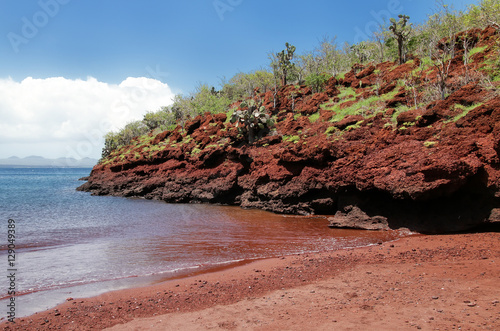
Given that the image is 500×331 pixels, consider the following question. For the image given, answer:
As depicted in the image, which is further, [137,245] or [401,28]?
[401,28]

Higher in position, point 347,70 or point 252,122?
point 347,70

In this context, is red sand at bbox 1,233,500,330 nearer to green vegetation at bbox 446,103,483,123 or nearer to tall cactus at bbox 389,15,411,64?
green vegetation at bbox 446,103,483,123

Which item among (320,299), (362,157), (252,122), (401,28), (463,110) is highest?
(401,28)

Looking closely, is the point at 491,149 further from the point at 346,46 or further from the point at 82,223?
the point at 346,46

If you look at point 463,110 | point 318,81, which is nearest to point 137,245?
point 463,110

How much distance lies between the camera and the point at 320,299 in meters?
5.89

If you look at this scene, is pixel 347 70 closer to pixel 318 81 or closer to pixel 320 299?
pixel 318 81

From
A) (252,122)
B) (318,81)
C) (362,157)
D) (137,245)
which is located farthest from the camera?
(318,81)

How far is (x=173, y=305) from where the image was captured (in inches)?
237

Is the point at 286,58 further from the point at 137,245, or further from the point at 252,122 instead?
the point at 137,245

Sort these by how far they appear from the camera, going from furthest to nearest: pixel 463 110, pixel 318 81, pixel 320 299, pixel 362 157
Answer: pixel 318 81
pixel 362 157
pixel 463 110
pixel 320 299

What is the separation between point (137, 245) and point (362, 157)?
11.6 metres

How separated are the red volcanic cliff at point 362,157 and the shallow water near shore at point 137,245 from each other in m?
1.72

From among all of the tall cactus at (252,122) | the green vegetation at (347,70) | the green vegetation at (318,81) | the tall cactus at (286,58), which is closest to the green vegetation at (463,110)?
the green vegetation at (347,70)
